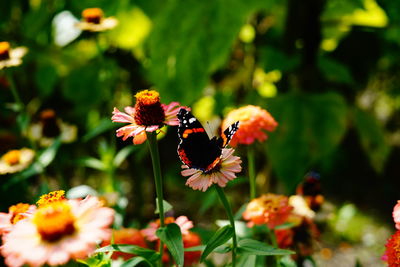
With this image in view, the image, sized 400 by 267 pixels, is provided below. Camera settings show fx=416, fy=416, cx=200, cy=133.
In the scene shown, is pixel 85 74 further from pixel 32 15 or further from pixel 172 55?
pixel 172 55

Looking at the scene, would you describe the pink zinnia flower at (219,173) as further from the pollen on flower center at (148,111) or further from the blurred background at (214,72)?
the blurred background at (214,72)

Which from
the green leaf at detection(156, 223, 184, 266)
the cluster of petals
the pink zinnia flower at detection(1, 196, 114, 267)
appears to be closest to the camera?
the pink zinnia flower at detection(1, 196, 114, 267)

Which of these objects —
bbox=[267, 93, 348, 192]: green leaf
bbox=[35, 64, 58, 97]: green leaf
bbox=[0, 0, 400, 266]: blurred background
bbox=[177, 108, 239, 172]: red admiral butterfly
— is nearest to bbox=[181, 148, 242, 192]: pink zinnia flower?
bbox=[177, 108, 239, 172]: red admiral butterfly

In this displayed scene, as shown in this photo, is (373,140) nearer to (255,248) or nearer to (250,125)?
(250,125)

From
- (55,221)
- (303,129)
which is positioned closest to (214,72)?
(303,129)

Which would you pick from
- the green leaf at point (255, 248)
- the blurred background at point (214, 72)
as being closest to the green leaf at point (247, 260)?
the green leaf at point (255, 248)

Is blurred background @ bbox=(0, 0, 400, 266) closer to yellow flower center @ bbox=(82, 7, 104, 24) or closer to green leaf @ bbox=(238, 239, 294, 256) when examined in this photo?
yellow flower center @ bbox=(82, 7, 104, 24)

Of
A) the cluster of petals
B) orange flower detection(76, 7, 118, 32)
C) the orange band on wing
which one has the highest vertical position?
orange flower detection(76, 7, 118, 32)
